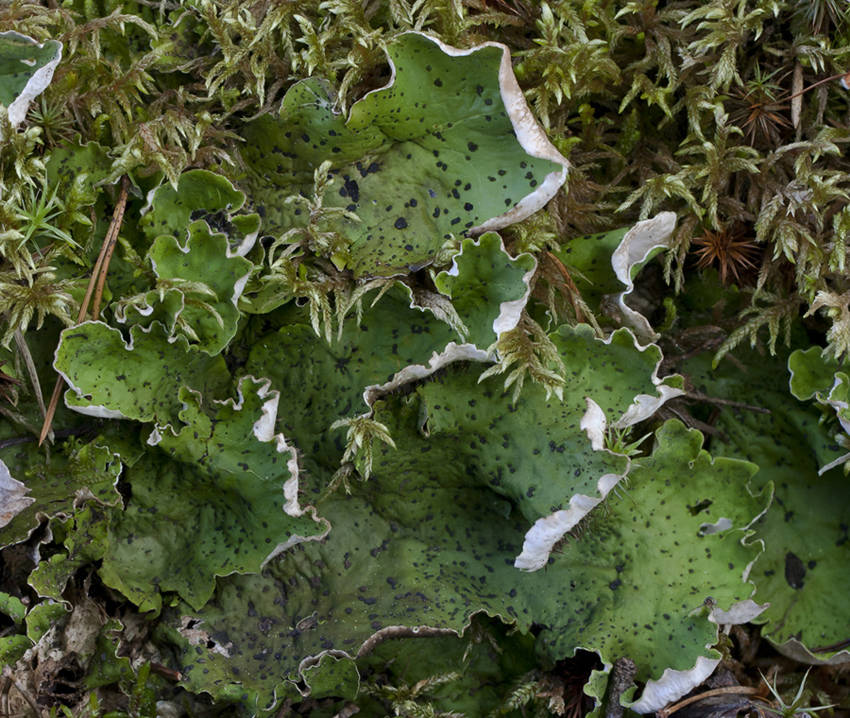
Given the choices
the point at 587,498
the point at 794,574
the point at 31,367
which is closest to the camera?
the point at 587,498

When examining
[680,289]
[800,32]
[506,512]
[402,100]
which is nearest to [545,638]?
[506,512]

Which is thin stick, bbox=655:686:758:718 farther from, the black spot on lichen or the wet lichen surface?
the black spot on lichen

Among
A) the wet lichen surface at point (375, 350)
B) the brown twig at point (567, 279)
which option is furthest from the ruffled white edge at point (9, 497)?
the brown twig at point (567, 279)

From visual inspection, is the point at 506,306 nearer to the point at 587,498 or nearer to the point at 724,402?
the point at 587,498

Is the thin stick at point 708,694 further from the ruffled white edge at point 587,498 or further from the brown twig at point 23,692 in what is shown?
the brown twig at point 23,692

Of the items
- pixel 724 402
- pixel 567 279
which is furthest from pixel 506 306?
pixel 724 402

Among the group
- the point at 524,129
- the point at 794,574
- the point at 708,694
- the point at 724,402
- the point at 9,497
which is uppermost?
the point at 524,129

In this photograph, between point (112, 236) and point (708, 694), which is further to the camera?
point (708, 694)
